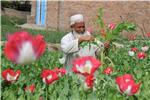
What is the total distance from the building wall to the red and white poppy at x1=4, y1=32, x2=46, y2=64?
15.1 m

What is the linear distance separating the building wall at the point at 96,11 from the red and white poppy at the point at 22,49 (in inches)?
593

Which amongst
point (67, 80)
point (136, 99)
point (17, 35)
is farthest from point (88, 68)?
point (67, 80)

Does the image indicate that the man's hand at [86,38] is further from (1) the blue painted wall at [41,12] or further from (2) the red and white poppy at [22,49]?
(1) the blue painted wall at [41,12]

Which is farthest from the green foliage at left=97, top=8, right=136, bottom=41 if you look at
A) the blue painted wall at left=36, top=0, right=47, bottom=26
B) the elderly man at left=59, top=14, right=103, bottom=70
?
the blue painted wall at left=36, top=0, right=47, bottom=26

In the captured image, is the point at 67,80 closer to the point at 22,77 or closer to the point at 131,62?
the point at 22,77

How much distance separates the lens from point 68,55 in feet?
17.6

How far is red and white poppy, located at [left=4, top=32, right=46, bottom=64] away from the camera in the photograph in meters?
2.15

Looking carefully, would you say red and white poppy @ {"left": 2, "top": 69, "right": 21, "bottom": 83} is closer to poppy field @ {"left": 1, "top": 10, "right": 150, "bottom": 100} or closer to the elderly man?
poppy field @ {"left": 1, "top": 10, "right": 150, "bottom": 100}

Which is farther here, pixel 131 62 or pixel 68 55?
pixel 131 62

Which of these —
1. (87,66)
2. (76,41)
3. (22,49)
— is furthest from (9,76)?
(76,41)

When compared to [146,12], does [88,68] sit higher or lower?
higher

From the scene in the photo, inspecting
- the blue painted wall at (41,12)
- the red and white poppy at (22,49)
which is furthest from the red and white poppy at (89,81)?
the blue painted wall at (41,12)

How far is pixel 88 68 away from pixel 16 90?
0.78m

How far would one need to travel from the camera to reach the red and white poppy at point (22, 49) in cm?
215
